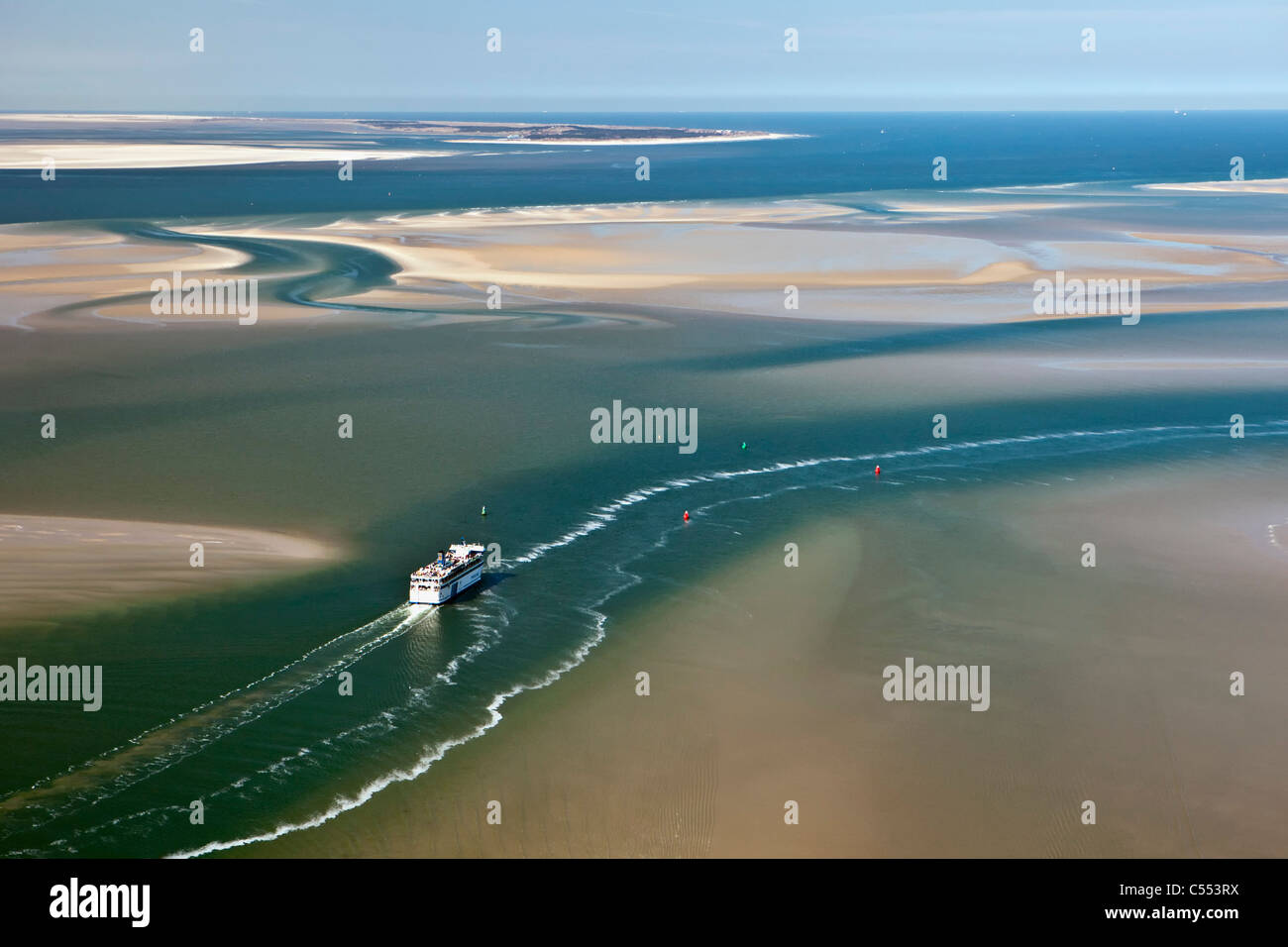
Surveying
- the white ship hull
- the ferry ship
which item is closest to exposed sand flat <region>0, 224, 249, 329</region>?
the ferry ship

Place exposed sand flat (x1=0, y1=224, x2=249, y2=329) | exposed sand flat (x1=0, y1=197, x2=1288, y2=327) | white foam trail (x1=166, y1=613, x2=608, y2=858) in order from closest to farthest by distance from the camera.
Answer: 1. white foam trail (x1=166, y1=613, x2=608, y2=858)
2. exposed sand flat (x1=0, y1=224, x2=249, y2=329)
3. exposed sand flat (x1=0, y1=197, x2=1288, y2=327)

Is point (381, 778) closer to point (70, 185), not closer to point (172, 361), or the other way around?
point (172, 361)

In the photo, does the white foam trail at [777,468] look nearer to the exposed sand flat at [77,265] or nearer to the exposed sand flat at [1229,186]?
the exposed sand flat at [77,265]

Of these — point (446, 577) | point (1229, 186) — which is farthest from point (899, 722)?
point (1229, 186)

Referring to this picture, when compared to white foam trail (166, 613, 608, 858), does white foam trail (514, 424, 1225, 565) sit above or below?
above

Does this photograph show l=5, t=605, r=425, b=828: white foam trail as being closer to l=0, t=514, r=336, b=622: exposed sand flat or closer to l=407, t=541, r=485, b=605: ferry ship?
l=407, t=541, r=485, b=605: ferry ship

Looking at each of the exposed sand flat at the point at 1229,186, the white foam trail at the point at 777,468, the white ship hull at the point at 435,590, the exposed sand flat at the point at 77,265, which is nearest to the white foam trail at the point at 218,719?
the white ship hull at the point at 435,590
